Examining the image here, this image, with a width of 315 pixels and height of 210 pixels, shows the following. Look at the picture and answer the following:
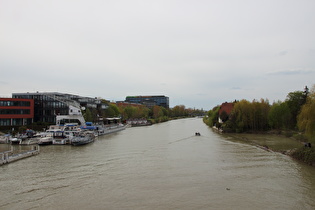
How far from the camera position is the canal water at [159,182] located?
1352cm

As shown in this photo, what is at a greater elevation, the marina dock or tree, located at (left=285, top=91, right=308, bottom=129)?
tree, located at (left=285, top=91, right=308, bottom=129)

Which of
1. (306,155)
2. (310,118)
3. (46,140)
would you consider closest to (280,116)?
(310,118)

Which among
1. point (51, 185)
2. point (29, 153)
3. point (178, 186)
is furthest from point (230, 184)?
point (29, 153)

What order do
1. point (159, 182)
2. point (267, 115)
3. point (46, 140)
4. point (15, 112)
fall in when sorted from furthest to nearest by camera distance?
point (267, 115) < point (15, 112) < point (46, 140) < point (159, 182)

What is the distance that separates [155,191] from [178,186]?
1.68 meters

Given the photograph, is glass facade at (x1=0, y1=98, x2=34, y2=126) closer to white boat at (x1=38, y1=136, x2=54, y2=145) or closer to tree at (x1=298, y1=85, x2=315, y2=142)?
white boat at (x1=38, y1=136, x2=54, y2=145)

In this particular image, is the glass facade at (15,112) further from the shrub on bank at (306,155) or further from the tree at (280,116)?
the tree at (280,116)

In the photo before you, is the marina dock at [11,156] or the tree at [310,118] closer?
the marina dock at [11,156]

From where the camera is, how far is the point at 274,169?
66.6 feet

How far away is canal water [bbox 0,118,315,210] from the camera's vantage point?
44.4 ft

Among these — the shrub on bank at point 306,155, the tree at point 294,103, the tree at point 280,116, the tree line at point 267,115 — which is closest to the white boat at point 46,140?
the shrub on bank at point 306,155

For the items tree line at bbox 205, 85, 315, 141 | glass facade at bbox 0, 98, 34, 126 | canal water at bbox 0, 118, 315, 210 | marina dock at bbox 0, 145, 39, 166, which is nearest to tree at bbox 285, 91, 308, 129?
tree line at bbox 205, 85, 315, 141

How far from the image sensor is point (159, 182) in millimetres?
16844

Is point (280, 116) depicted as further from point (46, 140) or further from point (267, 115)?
point (46, 140)
